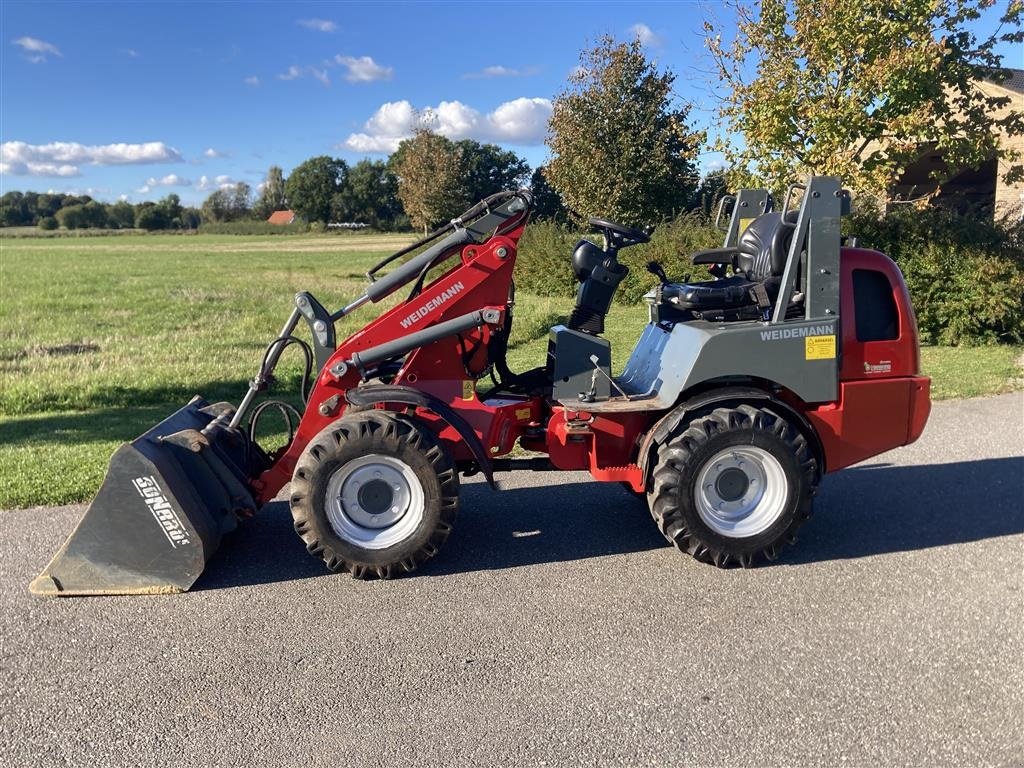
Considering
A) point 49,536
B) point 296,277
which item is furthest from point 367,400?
point 296,277

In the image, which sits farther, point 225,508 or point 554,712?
point 225,508

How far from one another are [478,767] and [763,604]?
188 centimetres

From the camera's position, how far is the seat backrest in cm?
485

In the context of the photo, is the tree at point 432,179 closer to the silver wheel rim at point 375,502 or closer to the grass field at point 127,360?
the grass field at point 127,360

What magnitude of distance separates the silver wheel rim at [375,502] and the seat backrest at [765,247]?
98.1 inches

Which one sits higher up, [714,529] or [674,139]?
[674,139]

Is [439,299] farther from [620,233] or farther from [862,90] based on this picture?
[862,90]

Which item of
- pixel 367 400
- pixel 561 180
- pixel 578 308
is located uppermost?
pixel 561 180

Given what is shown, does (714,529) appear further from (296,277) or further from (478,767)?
(296,277)

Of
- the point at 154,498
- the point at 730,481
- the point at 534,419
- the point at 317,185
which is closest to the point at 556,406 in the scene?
the point at 534,419

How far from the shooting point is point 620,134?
19.8m

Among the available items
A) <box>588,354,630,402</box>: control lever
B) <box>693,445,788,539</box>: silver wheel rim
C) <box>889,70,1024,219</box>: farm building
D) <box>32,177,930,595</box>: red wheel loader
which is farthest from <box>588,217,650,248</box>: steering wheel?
<box>889,70,1024,219</box>: farm building

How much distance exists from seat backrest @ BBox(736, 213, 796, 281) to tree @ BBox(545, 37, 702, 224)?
14.9m

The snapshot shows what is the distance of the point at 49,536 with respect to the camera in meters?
5.09
